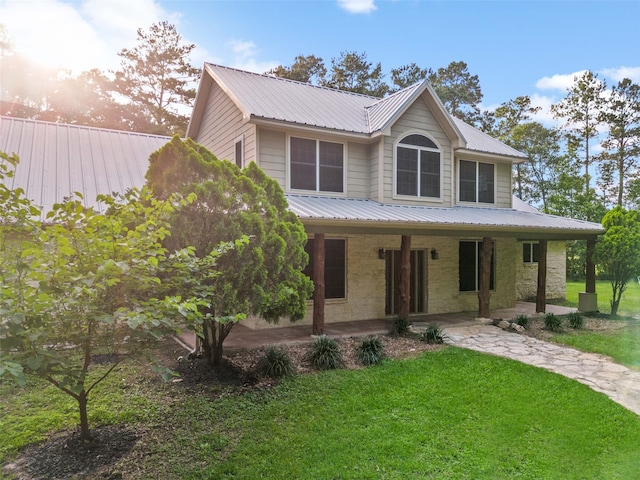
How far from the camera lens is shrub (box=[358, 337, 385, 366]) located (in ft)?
21.6

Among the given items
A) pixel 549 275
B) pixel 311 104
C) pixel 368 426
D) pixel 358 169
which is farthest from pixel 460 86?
pixel 368 426

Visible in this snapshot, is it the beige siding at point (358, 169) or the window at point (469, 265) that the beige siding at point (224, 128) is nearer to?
the beige siding at point (358, 169)

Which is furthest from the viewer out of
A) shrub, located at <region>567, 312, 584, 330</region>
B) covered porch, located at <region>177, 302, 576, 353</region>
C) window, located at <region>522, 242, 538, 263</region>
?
window, located at <region>522, 242, 538, 263</region>

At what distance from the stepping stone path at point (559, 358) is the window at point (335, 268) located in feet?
8.96

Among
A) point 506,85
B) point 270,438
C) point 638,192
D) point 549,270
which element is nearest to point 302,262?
point 270,438

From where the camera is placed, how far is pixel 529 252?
15.5 metres

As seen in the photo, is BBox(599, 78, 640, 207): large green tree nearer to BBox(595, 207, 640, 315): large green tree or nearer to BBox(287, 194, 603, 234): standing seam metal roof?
BBox(595, 207, 640, 315): large green tree

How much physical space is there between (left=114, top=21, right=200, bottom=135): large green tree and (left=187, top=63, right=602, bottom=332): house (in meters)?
11.2

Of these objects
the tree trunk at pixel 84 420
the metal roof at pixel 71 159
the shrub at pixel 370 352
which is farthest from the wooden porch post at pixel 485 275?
the tree trunk at pixel 84 420

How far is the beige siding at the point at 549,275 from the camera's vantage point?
15.1 m

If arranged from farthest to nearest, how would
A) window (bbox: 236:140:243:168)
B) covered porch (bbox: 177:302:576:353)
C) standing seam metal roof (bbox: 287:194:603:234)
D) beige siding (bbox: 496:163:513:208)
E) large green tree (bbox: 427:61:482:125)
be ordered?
large green tree (bbox: 427:61:482:125) → beige siding (bbox: 496:163:513:208) → window (bbox: 236:140:243:168) → standing seam metal roof (bbox: 287:194:603:234) → covered porch (bbox: 177:302:576:353)

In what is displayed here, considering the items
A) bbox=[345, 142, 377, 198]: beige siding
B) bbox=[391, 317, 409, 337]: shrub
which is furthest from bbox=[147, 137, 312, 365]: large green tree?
bbox=[345, 142, 377, 198]: beige siding

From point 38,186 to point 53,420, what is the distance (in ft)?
19.6

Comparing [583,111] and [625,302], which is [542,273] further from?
[583,111]
